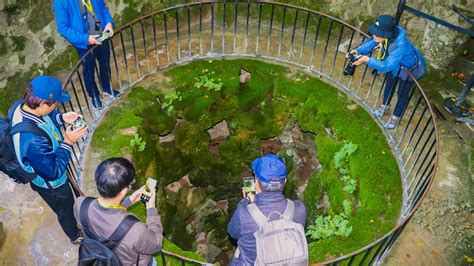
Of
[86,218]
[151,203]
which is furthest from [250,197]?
[86,218]

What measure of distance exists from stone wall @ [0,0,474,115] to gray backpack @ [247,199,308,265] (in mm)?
5550

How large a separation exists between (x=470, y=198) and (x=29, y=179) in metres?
5.94

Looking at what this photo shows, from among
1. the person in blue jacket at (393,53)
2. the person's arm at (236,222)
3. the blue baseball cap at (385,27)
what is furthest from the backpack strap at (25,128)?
the blue baseball cap at (385,27)

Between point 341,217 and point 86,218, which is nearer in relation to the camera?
point 86,218

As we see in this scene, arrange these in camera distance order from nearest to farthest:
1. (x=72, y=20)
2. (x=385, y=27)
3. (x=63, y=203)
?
1. (x=63, y=203)
2. (x=385, y=27)
3. (x=72, y=20)

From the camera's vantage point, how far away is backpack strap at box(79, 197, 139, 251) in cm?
369

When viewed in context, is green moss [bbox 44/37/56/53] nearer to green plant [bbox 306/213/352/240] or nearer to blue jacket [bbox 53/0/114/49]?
blue jacket [bbox 53/0/114/49]

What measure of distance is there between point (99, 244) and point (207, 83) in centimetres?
486

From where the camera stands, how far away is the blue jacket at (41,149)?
4374 mm

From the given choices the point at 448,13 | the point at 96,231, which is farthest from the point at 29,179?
the point at 448,13

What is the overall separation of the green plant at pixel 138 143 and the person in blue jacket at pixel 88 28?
945 mm

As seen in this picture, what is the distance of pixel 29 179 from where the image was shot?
15.4 ft

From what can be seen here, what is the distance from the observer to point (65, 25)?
6.24 m

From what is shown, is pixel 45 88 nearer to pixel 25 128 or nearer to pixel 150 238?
pixel 25 128
